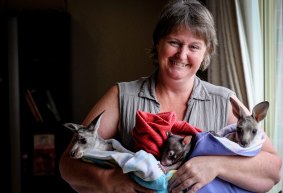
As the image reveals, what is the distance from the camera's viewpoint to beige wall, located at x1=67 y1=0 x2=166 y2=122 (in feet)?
10.3

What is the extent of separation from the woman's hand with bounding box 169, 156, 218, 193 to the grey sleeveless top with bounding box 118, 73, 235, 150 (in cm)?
25

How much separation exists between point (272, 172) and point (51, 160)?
7.09ft

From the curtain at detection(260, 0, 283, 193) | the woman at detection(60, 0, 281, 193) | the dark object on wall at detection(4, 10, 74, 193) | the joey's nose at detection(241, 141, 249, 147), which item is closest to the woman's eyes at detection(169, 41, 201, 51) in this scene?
the woman at detection(60, 0, 281, 193)

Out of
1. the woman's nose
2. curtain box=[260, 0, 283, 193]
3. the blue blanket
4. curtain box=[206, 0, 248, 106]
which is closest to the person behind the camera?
the blue blanket

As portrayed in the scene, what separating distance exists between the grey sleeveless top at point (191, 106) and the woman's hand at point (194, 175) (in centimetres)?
25

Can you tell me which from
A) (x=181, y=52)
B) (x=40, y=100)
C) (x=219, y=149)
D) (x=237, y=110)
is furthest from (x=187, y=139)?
(x=40, y=100)

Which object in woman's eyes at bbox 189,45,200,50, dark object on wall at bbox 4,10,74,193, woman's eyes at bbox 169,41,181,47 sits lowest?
dark object on wall at bbox 4,10,74,193

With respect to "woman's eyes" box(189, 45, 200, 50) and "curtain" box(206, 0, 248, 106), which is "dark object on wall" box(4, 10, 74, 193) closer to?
"curtain" box(206, 0, 248, 106)

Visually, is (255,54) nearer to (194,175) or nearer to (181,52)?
(181,52)

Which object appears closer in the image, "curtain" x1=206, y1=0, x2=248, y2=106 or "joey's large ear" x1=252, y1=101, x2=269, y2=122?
"joey's large ear" x1=252, y1=101, x2=269, y2=122

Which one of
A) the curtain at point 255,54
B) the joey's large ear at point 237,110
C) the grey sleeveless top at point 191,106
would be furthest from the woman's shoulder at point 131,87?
the curtain at point 255,54

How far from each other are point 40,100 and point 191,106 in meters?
1.94

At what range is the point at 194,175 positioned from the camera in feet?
3.37

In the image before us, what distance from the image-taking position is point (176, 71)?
1276 millimetres
